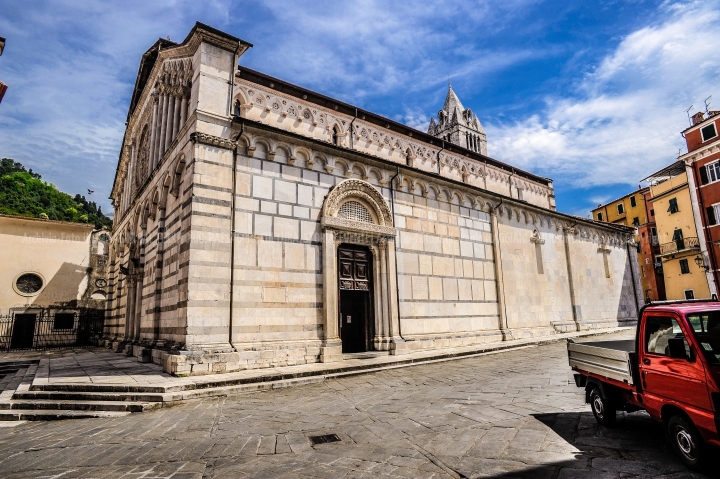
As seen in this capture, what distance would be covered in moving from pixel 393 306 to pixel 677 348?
9.63m

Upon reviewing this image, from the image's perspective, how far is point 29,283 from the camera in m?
23.5

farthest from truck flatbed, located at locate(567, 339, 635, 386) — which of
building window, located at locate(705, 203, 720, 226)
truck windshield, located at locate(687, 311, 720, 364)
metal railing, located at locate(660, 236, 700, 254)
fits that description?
metal railing, located at locate(660, 236, 700, 254)

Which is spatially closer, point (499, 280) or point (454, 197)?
point (454, 197)

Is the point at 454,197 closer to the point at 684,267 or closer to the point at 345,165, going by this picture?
the point at 345,165

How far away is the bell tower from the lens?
5022cm

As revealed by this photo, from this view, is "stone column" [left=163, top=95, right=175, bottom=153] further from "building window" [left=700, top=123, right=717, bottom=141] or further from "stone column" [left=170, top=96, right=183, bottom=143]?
"building window" [left=700, top=123, right=717, bottom=141]

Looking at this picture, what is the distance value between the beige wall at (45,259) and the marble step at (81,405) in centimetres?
2004

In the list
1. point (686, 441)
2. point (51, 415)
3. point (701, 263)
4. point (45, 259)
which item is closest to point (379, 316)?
point (51, 415)

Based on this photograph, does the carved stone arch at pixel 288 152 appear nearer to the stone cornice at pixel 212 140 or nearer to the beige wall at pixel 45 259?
the stone cornice at pixel 212 140

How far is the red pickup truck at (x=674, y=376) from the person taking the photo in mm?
3578

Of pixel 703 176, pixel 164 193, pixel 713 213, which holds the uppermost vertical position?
pixel 703 176

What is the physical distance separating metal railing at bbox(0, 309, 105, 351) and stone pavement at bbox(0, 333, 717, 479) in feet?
65.4

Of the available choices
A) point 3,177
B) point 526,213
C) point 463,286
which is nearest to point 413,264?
point 463,286

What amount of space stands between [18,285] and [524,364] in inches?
1070
